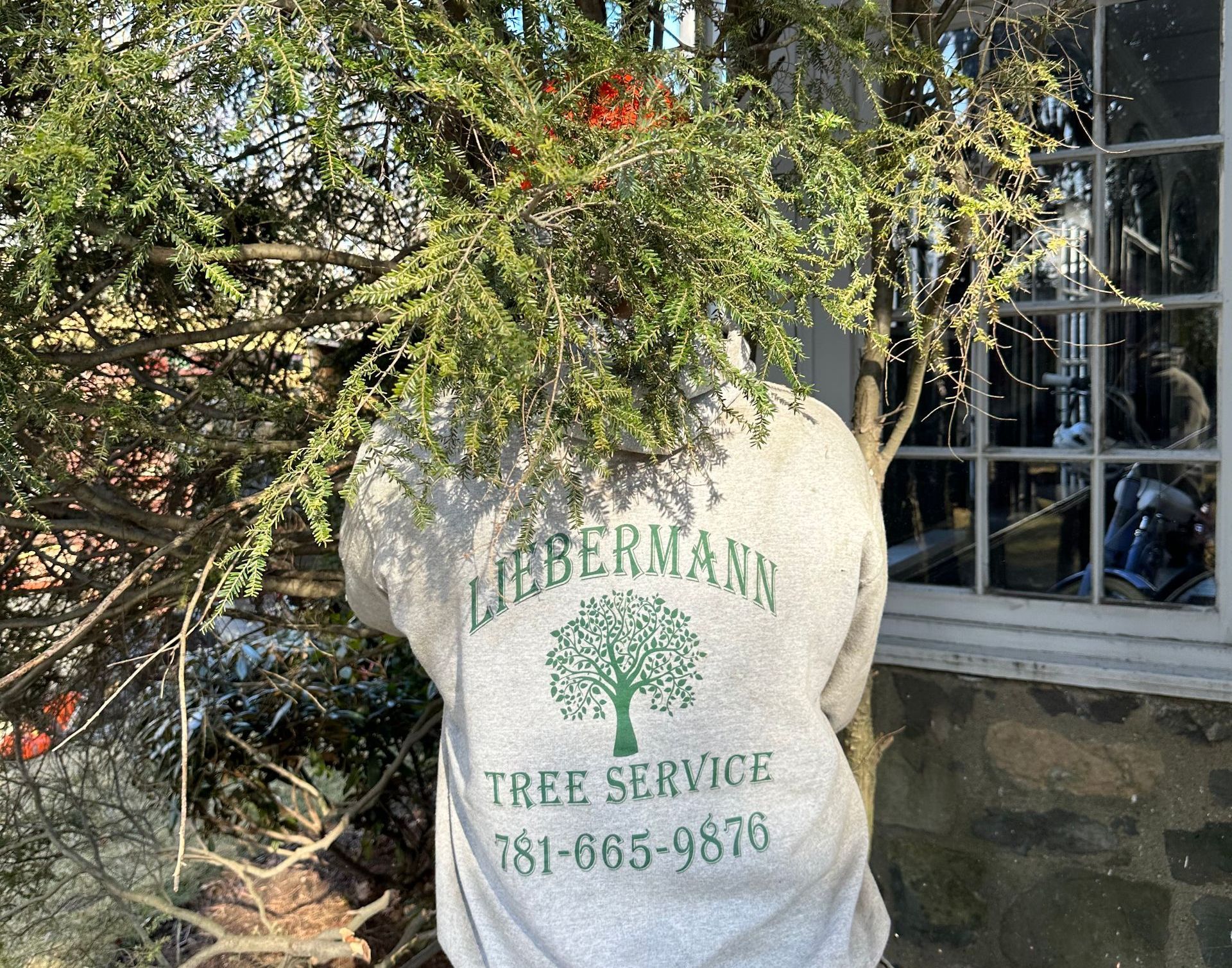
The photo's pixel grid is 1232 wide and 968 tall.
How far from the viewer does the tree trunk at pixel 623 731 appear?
1581 millimetres

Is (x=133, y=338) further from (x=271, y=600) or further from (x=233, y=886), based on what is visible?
(x=233, y=886)

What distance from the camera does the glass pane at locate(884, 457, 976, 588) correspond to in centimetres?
281

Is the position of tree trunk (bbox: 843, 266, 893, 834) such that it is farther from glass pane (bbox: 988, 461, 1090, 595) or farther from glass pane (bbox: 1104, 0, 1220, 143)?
glass pane (bbox: 1104, 0, 1220, 143)

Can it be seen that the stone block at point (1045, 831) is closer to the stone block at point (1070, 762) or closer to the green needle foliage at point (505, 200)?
the stone block at point (1070, 762)

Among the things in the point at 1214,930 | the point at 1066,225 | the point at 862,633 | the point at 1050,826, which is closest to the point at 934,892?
the point at 1050,826

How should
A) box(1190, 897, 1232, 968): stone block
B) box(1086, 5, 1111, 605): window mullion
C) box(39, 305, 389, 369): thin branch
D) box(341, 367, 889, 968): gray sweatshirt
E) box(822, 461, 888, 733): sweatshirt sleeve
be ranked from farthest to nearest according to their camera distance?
box(1086, 5, 1111, 605): window mullion
box(1190, 897, 1232, 968): stone block
box(39, 305, 389, 369): thin branch
box(822, 461, 888, 733): sweatshirt sleeve
box(341, 367, 889, 968): gray sweatshirt

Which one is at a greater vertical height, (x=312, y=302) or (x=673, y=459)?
(x=312, y=302)

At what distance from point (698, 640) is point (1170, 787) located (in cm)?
154

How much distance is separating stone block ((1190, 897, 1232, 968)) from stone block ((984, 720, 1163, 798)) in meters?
0.29

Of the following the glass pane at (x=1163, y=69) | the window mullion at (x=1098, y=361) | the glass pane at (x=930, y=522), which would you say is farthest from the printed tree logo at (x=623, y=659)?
the glass pane at (x=1163, y=69)

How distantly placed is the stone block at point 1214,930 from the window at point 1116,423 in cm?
50

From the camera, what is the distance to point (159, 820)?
3.33 metres

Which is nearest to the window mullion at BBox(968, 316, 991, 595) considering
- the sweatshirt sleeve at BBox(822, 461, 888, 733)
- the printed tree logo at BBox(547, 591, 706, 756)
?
the sweatshirt sleeve at BBox(822, 461, 888, 733)

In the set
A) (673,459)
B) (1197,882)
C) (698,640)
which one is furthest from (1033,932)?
(673,459)
